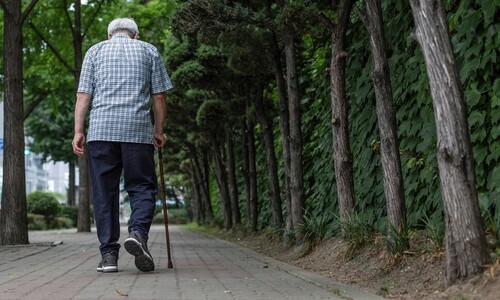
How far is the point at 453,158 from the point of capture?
4.88 metres

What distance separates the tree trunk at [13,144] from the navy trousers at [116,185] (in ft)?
23.7

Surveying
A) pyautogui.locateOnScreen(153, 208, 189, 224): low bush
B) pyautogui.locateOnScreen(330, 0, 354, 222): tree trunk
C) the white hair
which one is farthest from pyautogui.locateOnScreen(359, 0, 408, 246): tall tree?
pyautogui.locateOnScreen(153, 208, 189, 224): low bush

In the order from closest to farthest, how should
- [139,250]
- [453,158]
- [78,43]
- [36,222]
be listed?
[453,158], [139,250], [78,43], [36,222]

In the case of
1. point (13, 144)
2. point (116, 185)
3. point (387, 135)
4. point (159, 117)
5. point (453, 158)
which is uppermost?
point (13, 144)

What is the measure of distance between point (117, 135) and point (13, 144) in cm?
770

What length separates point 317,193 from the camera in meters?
11.9

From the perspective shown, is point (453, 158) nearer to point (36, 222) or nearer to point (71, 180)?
point (36, 222)

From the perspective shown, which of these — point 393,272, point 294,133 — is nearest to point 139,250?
point 393,272

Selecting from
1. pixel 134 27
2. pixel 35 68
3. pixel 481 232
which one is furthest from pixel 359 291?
pixel 35 68

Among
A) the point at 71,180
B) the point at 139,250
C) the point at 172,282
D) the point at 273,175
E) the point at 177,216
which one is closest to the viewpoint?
the point at 172,282

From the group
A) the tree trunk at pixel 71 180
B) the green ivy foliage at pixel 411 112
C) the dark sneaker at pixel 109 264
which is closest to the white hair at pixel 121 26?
the dark sneaker at pixel 109 264

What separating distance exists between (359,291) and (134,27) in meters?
3.61

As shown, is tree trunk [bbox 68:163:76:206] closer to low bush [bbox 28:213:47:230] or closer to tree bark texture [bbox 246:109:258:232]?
low bush [bbox 28:213:47:230]

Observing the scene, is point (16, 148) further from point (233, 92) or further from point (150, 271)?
point (150, 271)
